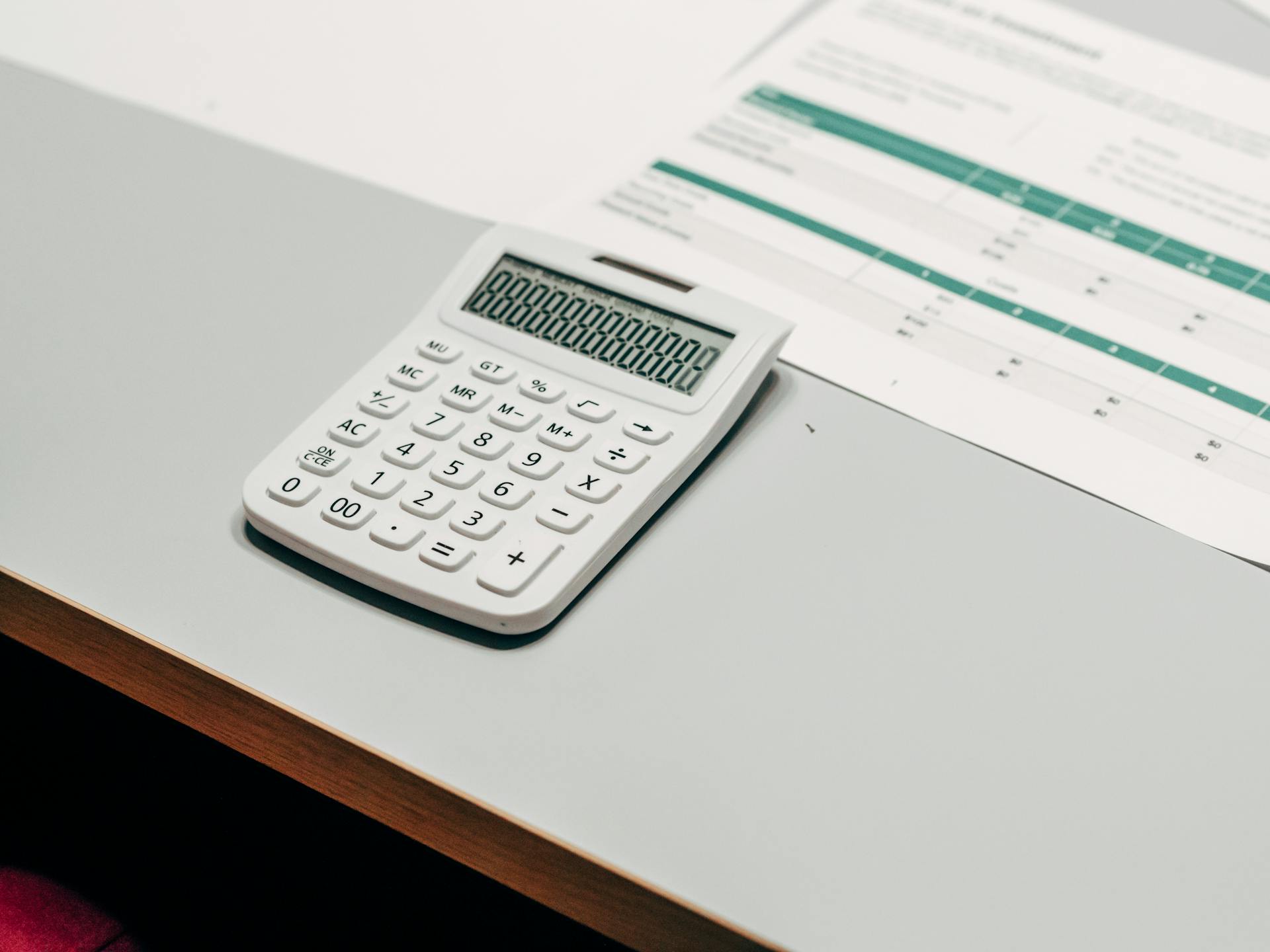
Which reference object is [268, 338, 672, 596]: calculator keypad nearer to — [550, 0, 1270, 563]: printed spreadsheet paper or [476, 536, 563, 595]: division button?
[476, 536, 563, 595]: division button

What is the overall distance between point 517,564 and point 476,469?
5 cm

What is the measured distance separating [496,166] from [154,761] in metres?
0.44

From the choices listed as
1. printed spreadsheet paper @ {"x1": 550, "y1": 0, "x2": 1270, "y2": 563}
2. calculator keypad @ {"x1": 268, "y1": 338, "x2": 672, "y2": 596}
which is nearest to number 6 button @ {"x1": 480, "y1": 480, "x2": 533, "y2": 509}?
calculator keypad @ {"x1": 268, "y1": 338, "x2": 672, "y2": 596}

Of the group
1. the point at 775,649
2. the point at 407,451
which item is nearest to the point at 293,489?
the point at 407,451

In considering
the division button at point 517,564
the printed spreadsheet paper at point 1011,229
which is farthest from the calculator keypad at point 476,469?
the printed spreadsheet paper at point 1011,229

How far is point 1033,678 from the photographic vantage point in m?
0.38

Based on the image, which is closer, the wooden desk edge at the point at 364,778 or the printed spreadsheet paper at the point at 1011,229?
the wooden desk edge at the point at 364,778

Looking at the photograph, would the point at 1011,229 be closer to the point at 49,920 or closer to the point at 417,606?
the point at 417,606

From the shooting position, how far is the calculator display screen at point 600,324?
451mm

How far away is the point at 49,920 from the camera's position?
0.45 metres

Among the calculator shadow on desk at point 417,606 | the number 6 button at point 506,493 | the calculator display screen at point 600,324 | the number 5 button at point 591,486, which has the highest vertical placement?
the calculator display screen at point 600,324

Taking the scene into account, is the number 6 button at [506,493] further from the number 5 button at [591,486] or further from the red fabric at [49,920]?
the red fabric at [49,920]

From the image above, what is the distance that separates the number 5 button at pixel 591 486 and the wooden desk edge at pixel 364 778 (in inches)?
4.3

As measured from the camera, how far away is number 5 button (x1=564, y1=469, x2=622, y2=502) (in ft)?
1.33
